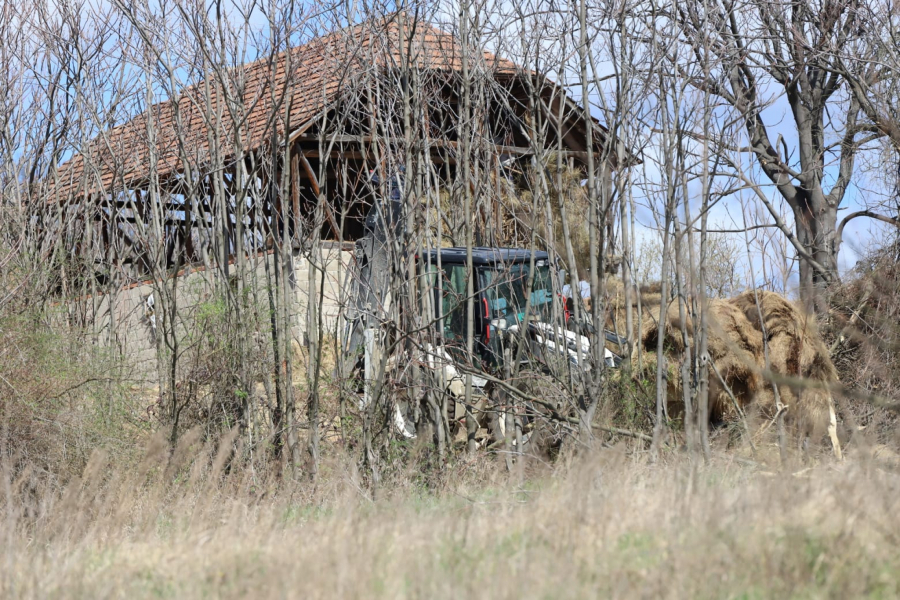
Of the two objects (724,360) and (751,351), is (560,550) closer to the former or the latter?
(724,360)

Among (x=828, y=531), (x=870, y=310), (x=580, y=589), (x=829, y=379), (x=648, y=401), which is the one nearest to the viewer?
(x=580, y=589)

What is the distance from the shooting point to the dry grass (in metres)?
3.31

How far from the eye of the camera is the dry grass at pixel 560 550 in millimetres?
3314

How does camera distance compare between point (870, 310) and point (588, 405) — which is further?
point (870, 310)

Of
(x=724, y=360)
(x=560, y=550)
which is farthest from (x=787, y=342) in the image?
(x=560, y=550)

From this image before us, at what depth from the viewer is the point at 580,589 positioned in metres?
3.25

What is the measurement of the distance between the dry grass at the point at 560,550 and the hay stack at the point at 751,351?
4.31m

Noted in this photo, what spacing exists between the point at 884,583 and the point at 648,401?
5501 millimetres

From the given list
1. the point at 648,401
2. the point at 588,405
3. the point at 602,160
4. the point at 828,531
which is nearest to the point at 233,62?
the point at 602,160

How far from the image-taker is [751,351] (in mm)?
9422

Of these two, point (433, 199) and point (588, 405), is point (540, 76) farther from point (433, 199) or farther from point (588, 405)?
point (588, 405)

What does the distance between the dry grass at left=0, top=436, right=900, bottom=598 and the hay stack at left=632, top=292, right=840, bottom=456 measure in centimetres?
431

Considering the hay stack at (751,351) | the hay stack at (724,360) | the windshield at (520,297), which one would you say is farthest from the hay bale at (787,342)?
the windshield at (520,297)

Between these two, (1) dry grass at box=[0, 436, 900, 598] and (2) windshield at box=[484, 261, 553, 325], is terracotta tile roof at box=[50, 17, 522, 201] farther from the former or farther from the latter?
(1) dry grass at box=[0, 436, 900, 598]
